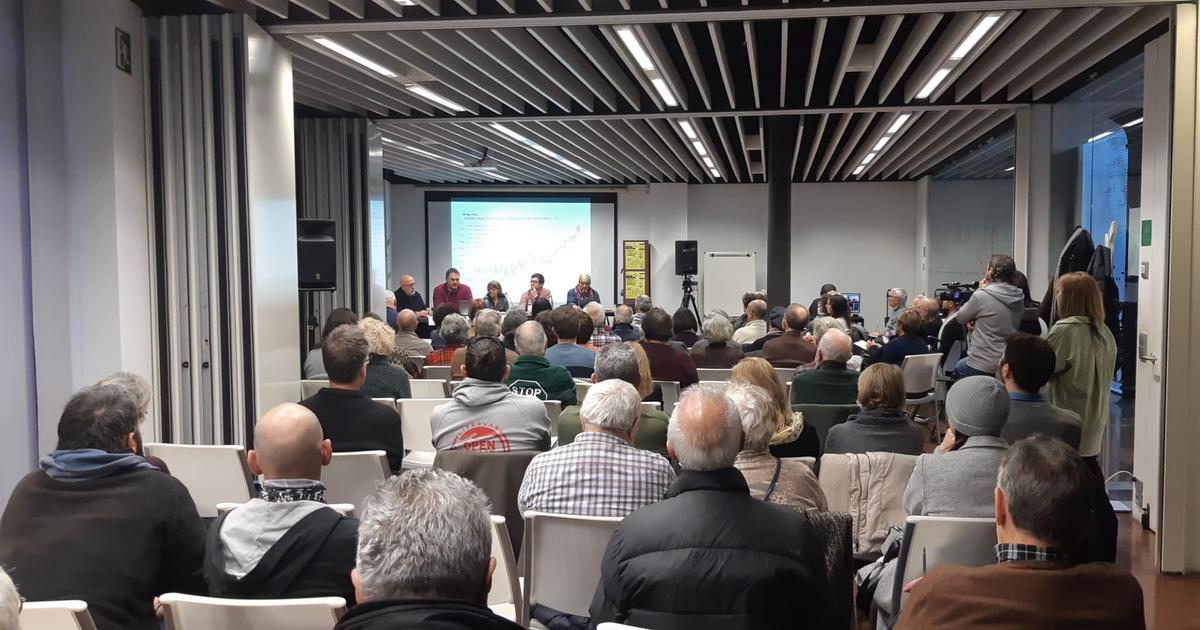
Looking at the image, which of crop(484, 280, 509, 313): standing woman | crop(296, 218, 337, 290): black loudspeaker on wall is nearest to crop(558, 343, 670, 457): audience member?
crop(296, 218, 337, 290): black loudspeaker on wall

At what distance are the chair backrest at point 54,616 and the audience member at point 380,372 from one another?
129 inches

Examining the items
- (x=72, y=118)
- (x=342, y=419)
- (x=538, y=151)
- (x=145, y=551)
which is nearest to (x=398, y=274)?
(x=538, y=151)

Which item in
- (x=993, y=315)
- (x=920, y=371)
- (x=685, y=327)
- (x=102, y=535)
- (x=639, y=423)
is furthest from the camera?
(x=685, y=327)

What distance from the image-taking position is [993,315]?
6523 mm

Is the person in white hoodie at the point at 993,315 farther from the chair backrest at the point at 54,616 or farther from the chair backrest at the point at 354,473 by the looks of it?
the chair backrest at the point at 54,616

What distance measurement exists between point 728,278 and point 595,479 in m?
16.4

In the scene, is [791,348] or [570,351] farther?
[791,348]

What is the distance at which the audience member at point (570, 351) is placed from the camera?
20.4 feet

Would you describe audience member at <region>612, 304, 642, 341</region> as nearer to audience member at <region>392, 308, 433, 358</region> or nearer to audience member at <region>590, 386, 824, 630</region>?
audience member at <region>392, 308, 433, 358</region>

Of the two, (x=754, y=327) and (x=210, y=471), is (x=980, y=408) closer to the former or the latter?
(x=210, y=471)

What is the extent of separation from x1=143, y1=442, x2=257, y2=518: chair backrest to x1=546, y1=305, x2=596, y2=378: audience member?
264 cm

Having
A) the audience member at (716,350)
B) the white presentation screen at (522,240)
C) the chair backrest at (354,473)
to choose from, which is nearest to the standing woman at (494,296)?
the white presentation screen at (522,240)

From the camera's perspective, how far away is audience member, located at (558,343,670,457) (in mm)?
4156

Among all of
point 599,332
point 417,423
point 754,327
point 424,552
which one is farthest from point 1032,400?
point 599,332
